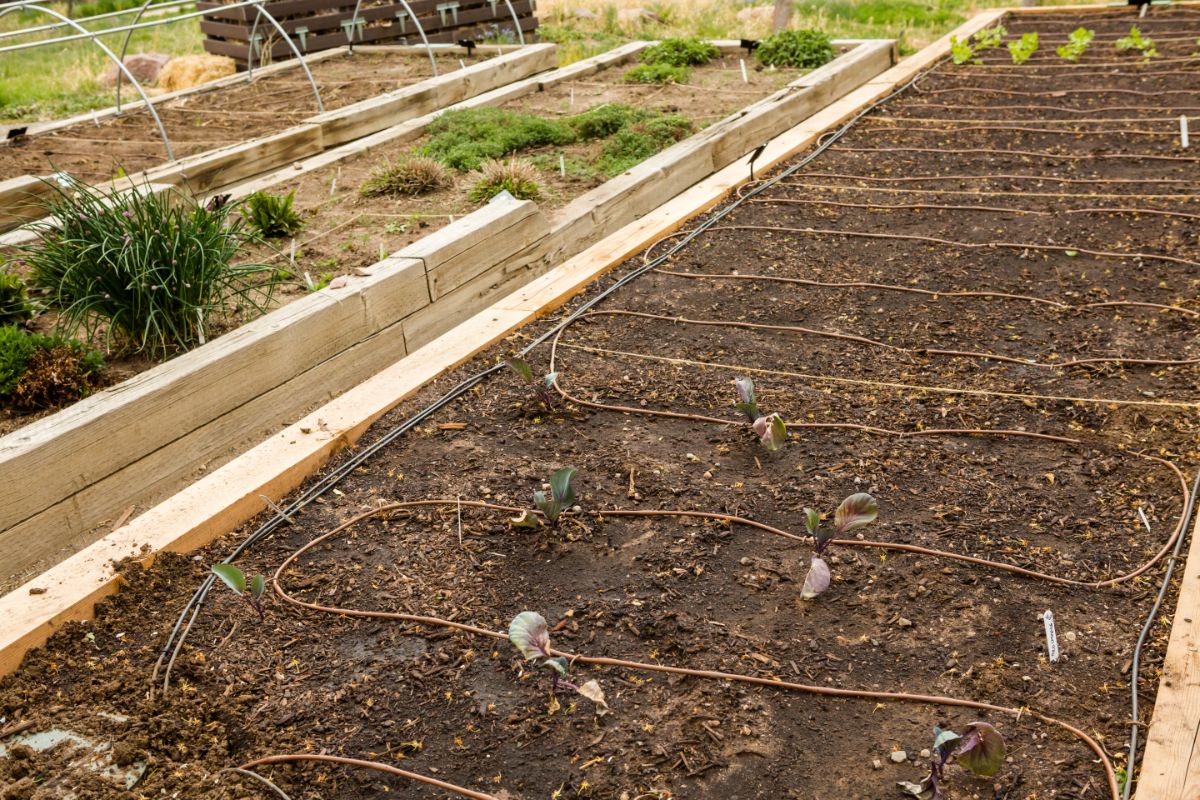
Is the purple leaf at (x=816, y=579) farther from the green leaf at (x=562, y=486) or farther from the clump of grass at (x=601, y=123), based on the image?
the clump of grass at (x=601, y=123)

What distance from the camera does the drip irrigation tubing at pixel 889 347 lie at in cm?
→ 322

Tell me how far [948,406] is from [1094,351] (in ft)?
2.15

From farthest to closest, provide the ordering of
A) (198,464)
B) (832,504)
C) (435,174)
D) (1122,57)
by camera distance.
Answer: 1. (1122,57)
2. (435,174)
3. (198,464)
4. (832,504)

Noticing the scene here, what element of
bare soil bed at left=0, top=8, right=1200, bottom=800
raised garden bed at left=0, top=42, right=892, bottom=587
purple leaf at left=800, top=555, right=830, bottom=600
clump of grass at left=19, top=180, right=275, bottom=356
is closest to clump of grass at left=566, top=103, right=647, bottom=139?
raised garden bed at left=0, top=42, right=892, bottom=587

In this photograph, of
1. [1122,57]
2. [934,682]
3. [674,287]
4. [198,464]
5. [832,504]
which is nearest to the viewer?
[934,682]

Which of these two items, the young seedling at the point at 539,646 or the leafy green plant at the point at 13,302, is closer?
the young seedling at the point at 539,646

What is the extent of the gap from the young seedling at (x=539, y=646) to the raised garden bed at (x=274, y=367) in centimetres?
155

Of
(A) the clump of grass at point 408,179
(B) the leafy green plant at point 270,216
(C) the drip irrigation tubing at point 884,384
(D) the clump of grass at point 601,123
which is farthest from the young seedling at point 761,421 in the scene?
(D) the clump of grass at point 601,123

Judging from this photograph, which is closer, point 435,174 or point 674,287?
point 674,287

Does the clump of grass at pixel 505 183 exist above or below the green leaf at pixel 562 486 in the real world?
above

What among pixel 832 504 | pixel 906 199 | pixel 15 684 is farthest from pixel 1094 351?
pixel 15 684

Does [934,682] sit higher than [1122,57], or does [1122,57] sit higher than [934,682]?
[1122,57]

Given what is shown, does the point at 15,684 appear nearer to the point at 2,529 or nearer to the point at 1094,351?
the point at 2,529

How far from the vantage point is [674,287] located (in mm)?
3939
